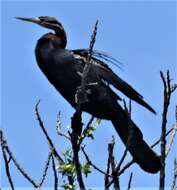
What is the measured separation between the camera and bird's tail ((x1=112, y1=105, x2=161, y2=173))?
20.4 feet

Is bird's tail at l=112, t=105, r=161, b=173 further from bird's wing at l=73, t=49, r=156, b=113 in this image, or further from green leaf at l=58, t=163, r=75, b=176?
green leaf at l=58, t=163, r=75, b=176

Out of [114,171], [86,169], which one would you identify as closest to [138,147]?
[86,169]

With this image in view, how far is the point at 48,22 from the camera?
7875 millimetres

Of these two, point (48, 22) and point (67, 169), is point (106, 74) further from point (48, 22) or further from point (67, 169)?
point (67, 169)

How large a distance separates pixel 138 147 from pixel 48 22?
2173 millimetres

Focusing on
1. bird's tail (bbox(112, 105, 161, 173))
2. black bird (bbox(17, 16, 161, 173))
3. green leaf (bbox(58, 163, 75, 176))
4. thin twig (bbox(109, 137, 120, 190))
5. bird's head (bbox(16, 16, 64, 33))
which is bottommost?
thin twig (bbox(109, 137, 120, 190))

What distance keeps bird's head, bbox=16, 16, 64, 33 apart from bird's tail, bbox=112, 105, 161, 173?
1311 millimetres

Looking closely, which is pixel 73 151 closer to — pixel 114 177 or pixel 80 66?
pixel 114 177

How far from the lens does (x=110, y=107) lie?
6988 millimetres

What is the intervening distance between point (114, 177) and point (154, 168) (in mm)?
1893

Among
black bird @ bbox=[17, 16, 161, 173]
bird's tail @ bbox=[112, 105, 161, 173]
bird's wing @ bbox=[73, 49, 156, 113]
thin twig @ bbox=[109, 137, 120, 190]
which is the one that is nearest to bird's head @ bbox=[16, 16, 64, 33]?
black bird @ bbox=[17, 16, 161, 173]

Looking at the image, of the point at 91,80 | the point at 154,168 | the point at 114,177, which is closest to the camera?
the point at 114,177

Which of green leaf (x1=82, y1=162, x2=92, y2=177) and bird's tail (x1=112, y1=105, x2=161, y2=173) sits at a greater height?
bird's tail (x1=112, y1=105, x2=161, y2=173)

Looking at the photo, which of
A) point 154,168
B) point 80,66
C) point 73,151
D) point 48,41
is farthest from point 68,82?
point 73,151
